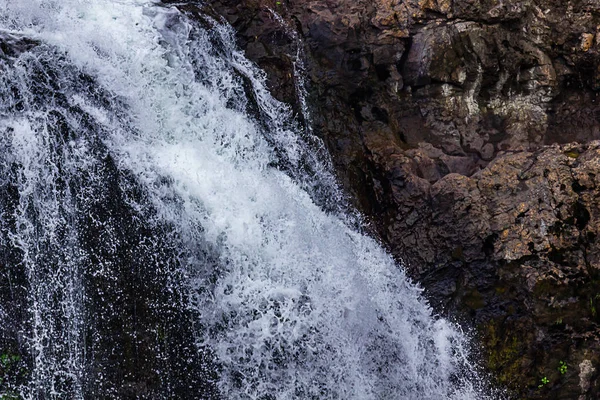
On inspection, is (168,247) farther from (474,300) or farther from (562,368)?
(562,368)

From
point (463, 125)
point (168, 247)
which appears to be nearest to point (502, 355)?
point (463, 125)

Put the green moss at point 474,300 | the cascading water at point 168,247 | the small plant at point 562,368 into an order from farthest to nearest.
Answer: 1. the green moss at point 474,300
2. the small plant at point 562,368
3. the cascading water at point 168,247

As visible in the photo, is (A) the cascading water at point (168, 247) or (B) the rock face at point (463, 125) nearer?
(A) the cascading water at point (168, 247)

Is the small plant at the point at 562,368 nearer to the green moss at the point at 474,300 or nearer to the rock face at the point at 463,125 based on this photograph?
the rock face at the point at 463,125

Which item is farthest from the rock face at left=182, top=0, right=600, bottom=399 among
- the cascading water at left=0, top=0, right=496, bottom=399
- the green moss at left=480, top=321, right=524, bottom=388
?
the cascading water at left=0, top=0, right=496, bottom=399

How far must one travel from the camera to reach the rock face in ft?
19.2

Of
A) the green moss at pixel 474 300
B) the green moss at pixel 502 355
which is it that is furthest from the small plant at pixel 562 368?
the green moss at pixel 474 300

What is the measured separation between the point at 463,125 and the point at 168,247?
10.1ft

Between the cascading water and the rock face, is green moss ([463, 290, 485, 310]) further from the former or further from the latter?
the cascading water

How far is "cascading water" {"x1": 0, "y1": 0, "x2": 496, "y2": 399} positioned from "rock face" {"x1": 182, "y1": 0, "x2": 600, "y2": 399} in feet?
1.22

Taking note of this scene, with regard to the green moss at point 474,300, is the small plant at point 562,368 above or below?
below

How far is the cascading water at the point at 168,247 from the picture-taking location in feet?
17.2

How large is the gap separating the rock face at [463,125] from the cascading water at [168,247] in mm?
373

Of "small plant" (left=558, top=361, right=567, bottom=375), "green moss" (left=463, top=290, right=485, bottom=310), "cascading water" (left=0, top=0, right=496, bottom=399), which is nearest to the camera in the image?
"cascading water" (left=0, top=0, right=496, bottom=399)
